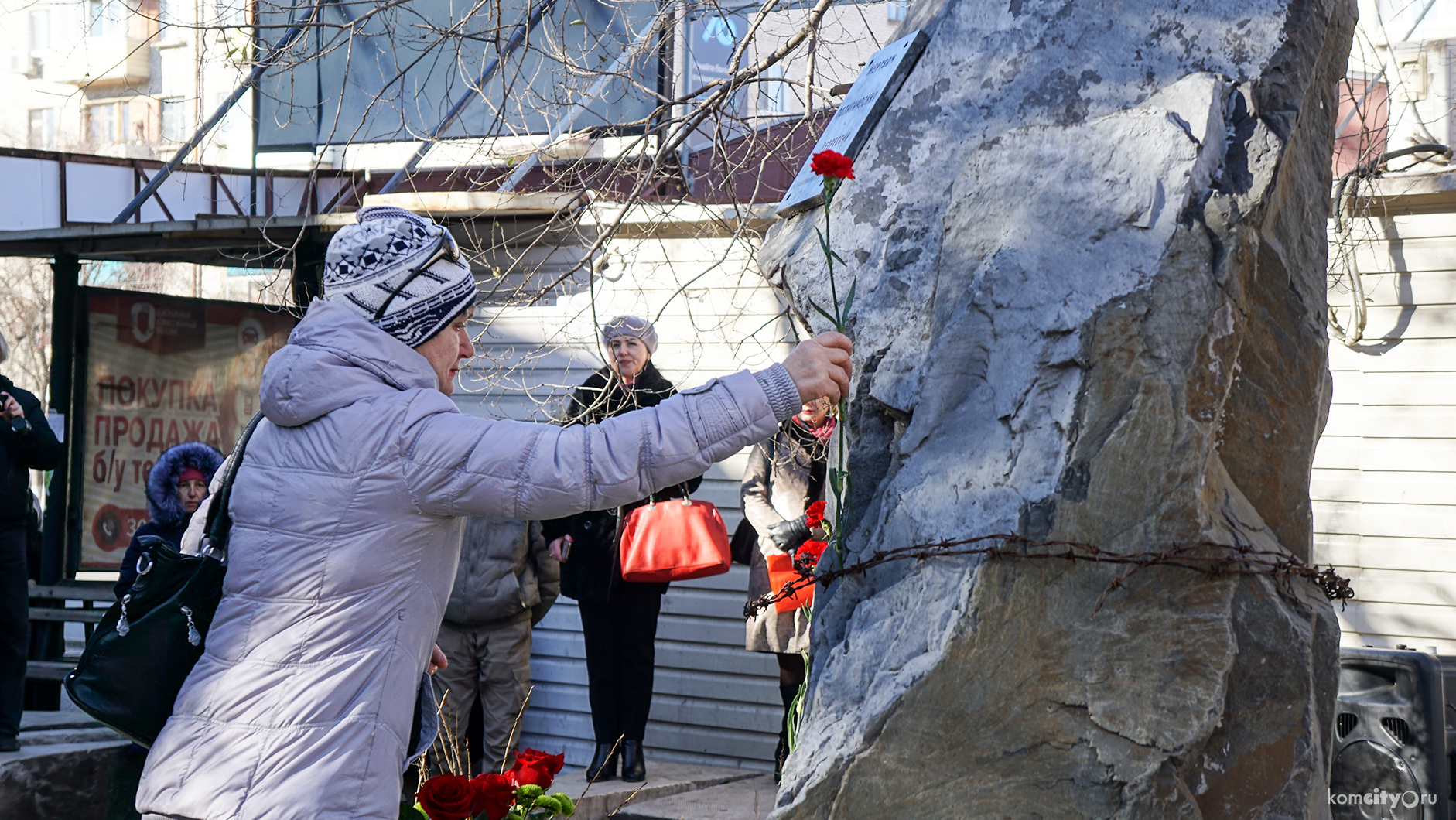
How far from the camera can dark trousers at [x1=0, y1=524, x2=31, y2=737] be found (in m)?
5.29

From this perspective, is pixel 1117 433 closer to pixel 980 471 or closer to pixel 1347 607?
pixel 980 471

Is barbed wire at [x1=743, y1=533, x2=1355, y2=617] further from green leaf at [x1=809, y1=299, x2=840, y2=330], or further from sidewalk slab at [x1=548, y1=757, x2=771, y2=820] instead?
sidewalk slab at [x1=548, y1=757, x2=771, y2=820]

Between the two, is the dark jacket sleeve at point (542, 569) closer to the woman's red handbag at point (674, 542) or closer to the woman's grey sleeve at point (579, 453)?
the woman's red handbag at point (674, 542)

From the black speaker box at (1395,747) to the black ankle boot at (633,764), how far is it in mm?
2917

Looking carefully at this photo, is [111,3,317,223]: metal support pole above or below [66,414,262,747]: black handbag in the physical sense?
above

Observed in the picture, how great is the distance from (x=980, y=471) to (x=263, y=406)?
125cm

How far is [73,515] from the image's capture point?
7.77m

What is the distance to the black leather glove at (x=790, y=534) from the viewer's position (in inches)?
205

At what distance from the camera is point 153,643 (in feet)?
7.10

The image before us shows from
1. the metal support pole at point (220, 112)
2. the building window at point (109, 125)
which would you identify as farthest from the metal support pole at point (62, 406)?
the building window at point (109, 125)

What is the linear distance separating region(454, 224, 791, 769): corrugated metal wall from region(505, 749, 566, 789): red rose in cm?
440

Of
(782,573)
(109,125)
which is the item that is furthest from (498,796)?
(109,125)

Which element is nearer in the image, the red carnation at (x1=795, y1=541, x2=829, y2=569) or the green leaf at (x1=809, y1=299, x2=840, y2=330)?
the green leaf at (x1=809, y1=299, x2=840, y2=330)

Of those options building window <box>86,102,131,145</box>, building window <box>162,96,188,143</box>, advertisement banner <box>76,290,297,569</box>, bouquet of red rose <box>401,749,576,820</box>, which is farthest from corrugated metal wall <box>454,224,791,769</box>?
building window <box>86,102,131,145</box>
